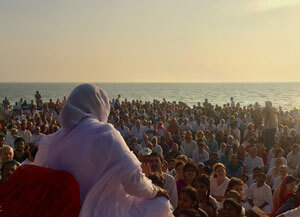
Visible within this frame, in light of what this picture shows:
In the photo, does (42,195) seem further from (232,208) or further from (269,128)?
(269,128)

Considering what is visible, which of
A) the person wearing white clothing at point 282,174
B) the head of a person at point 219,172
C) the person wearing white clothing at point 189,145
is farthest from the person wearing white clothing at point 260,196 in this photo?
the person wearing white clothing at point 189,145

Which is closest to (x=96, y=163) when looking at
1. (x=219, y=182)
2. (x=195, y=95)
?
(x=219, y=182)

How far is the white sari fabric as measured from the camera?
8.53 ft

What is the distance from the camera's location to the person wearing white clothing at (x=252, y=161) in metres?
9.56

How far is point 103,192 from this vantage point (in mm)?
2609

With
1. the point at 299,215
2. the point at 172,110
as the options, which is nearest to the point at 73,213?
the point at 299,215

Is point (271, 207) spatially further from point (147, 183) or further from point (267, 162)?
point (147, 183)

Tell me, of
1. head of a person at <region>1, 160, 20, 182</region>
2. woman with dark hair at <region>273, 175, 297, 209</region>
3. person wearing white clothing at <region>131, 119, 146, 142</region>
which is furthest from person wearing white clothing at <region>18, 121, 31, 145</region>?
woman with dark hair at <region>273, 175, 297, 209</region>

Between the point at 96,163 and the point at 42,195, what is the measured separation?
1.30 ft

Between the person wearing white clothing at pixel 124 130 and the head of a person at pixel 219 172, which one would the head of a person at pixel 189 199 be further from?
the person wearing white clothing at pixel 124 130

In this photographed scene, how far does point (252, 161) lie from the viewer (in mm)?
9617

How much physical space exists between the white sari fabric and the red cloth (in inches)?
2.5

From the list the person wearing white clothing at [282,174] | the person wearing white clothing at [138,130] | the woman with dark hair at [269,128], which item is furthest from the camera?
the person wearing white clothing at [138,130]

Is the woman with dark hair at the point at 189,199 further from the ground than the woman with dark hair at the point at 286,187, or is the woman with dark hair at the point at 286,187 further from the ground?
the woman with dark hair at the point at 189,199
